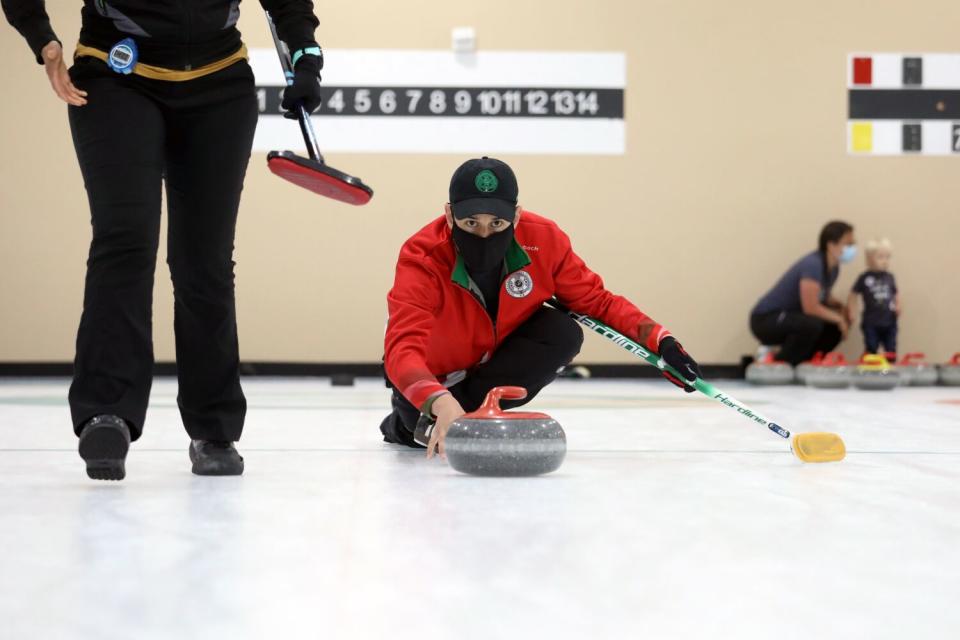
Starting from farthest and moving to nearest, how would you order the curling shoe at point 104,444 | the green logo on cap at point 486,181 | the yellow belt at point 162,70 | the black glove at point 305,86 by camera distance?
the green logo on cap at point 486,181 → the black glove at point 305,86 → the yellow belt at point 162,70 → the curling shoe at point 104,444

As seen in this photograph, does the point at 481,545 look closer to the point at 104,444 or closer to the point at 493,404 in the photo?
the point at 493,404

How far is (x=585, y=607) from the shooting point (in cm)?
128

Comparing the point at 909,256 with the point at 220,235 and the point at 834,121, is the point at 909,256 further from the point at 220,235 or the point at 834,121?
the point at 220,235

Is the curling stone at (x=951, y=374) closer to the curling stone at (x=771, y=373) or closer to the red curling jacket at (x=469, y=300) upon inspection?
the curling stone at (x=771, y=373)

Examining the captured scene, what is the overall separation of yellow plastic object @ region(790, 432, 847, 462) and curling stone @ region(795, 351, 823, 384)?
11.6ft

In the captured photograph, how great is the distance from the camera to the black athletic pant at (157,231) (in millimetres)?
2078

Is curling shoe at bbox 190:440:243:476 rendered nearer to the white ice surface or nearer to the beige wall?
the white ice surface

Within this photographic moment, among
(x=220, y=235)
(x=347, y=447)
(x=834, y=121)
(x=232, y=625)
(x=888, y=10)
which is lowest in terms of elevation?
(x=347, y=447)

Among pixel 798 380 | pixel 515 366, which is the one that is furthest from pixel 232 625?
pixel 798 380

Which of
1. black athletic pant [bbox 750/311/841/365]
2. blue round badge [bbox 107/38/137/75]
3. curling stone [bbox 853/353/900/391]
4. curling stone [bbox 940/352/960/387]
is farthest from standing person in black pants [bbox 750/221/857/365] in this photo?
blue round badge [bbox 107/38/137/75]

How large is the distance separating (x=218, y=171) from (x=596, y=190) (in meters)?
4.75

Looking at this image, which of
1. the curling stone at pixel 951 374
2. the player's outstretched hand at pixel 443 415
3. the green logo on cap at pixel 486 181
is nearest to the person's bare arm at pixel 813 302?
the curling stone at pixel 951 374

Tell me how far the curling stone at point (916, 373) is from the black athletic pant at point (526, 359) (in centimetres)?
390

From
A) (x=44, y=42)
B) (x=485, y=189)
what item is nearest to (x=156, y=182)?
(x=44, y=42)
